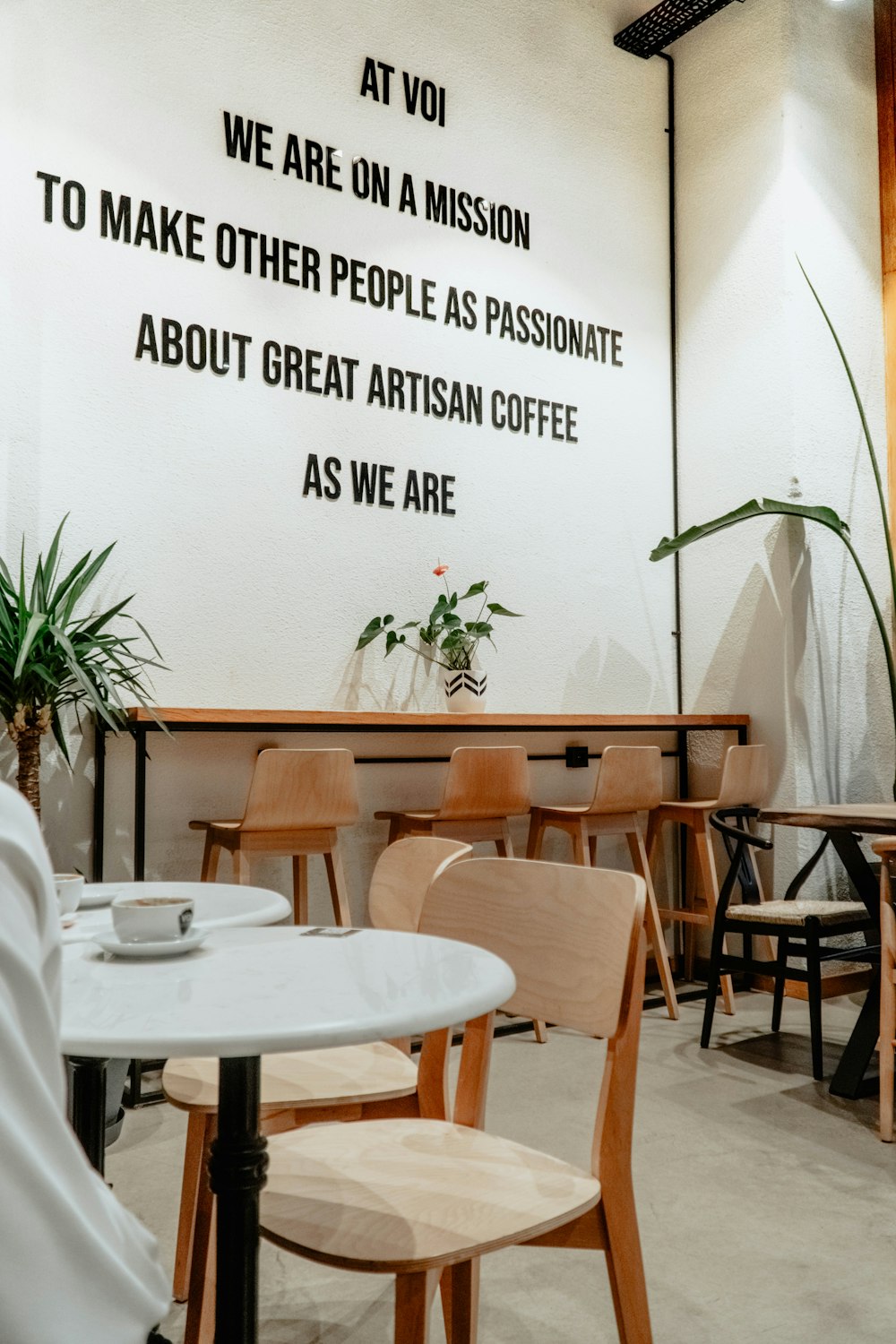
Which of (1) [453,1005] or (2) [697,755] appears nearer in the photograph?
(1) [453,1005]

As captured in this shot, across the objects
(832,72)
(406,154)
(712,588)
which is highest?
(832,72)

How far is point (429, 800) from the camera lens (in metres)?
4.26

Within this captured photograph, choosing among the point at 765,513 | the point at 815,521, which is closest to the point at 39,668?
the point at 765,513

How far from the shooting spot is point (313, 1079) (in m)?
1.56

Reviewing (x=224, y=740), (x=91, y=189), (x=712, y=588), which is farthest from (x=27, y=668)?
(x=712, y=588)

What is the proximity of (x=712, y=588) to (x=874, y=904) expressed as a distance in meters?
2.06

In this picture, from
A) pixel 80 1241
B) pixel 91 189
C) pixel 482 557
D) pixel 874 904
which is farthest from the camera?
pixel 482 557

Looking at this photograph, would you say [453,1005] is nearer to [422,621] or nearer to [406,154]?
[422,621]

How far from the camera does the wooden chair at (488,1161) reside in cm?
110

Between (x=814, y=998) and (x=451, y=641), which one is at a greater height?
(x=451, y=641)

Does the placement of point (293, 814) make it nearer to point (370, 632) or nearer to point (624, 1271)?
point (370, 632)

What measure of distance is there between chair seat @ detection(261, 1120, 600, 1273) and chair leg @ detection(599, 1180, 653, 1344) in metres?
0.03

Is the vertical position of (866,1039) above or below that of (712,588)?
below

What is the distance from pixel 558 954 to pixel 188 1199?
0.91 meters
